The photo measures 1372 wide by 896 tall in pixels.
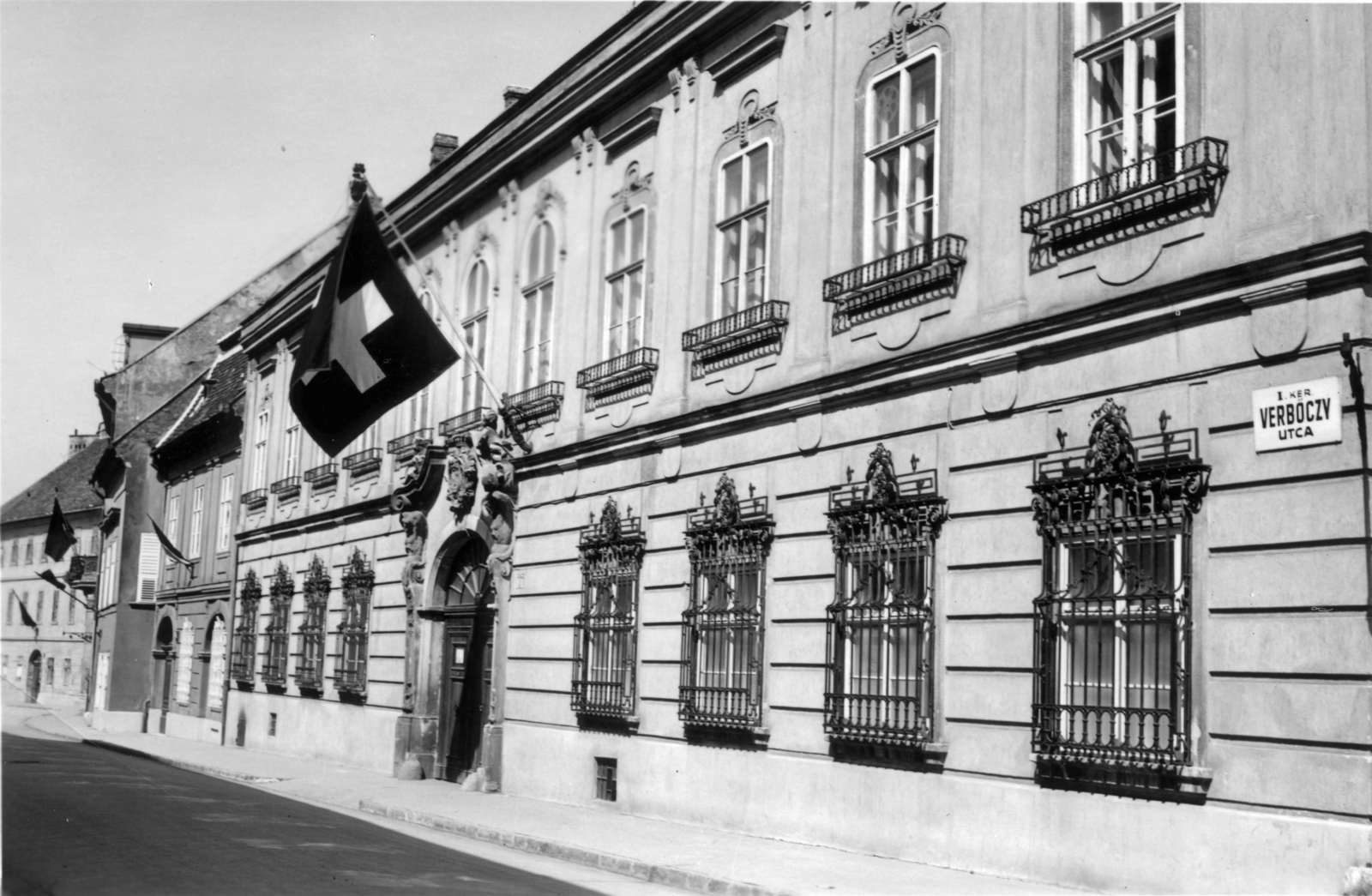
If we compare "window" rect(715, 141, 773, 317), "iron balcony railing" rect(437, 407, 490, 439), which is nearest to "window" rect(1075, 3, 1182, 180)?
"window" rect(715, 141, 773, 317)

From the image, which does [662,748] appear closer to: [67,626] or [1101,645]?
[1101,645]

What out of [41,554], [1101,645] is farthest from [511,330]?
[41,554]

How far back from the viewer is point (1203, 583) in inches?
422

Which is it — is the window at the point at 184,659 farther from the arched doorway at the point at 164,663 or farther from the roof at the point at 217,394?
the roof at the point at 217,394

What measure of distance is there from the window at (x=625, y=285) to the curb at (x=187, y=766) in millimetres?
9673

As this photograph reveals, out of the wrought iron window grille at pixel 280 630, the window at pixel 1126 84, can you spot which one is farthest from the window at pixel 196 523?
the window at pixel 1126 84

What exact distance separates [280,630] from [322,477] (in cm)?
381

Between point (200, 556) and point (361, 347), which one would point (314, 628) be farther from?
point (361, 347)

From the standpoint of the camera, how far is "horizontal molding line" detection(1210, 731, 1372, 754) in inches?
374

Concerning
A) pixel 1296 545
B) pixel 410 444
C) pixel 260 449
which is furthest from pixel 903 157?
pixel 260 449

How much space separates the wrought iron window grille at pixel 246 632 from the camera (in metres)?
33.8

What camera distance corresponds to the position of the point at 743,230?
17.5m

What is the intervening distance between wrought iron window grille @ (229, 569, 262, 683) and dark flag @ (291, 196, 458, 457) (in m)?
16.9

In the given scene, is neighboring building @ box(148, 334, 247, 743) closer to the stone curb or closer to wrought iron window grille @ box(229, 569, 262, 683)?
wrought iron window grille @ box(229, 569, 262, 683)
